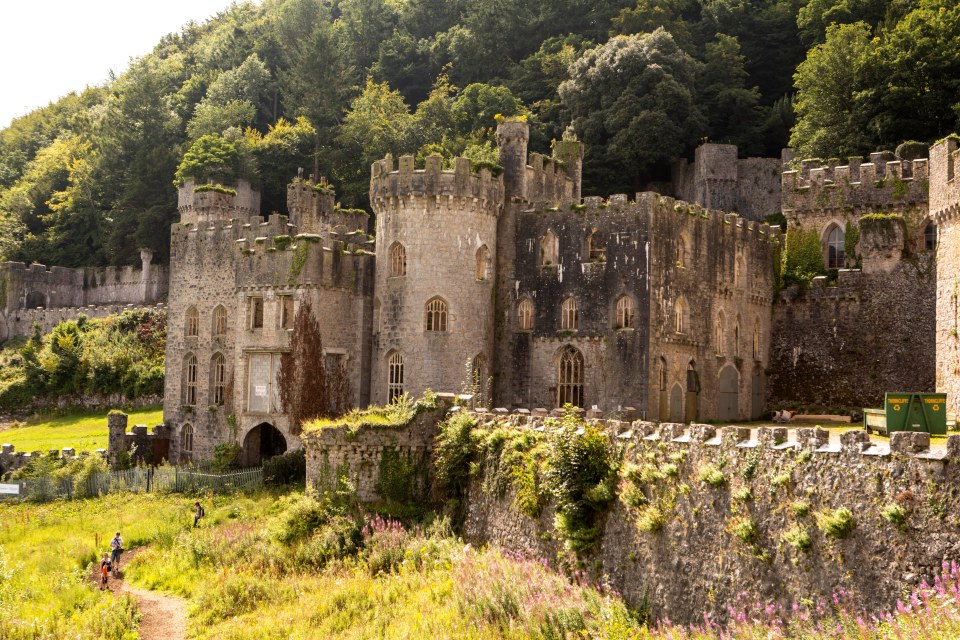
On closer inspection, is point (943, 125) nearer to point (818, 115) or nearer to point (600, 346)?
point (818, 115)

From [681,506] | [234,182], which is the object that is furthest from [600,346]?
[234,182]

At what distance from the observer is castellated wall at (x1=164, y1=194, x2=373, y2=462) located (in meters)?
41.5

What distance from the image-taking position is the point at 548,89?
72.6m

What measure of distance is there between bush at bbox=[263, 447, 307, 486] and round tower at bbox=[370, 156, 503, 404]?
3822 millimetres

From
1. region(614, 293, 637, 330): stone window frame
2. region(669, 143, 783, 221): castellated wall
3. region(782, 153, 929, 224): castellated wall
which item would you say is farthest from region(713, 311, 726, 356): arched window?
region(669, 143, 783, 221): castellated wall

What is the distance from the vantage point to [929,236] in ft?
139

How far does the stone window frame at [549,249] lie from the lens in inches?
1606

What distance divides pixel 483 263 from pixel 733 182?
26.8 m

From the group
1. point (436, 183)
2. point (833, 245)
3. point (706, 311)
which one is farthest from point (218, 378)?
point (833, 245)

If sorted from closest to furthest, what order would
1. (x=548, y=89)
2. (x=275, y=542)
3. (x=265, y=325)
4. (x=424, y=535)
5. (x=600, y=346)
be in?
(x=424, y=535) < (x=275, y=542) < (x=600, y=346) < (x=265, y=325) < (x=548, y=89)

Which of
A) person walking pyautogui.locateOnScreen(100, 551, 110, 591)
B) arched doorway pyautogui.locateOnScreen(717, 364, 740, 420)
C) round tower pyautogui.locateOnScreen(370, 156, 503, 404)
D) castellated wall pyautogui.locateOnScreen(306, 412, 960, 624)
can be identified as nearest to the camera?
castellated wall pyautogui.locateOnScreen(306, 412, 960, 624)

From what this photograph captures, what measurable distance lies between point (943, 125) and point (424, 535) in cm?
3563

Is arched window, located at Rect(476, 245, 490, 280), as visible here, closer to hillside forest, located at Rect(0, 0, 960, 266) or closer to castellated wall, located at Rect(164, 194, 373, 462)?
hillside forest, located at Rect(0, 0, 960, 266)

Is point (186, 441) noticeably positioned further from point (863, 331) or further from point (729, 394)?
point (863, 331)
